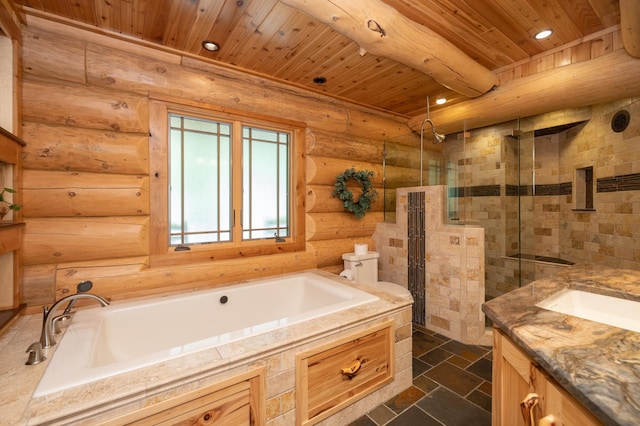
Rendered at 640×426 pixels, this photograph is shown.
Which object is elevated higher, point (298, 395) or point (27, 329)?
point (27, 329)

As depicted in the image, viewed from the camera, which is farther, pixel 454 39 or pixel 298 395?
pixel 454 39

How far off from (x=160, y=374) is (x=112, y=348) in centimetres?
86

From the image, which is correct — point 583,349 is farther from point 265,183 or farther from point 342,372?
point 265,183

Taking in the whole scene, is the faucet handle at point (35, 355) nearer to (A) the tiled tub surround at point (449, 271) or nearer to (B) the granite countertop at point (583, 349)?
(B) the granite countertop at point (583, 349)

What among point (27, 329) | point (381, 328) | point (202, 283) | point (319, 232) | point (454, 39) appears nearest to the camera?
point (27, 329)

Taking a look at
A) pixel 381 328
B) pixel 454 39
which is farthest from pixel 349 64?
pixel 381 328

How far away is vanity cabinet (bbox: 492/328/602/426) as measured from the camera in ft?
2.37

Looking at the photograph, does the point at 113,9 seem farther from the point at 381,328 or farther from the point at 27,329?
the point at 381,328

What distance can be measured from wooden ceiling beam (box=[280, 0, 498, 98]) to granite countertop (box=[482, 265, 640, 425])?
1633 millimetres

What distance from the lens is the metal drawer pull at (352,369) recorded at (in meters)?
1.65

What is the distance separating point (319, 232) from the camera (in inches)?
120

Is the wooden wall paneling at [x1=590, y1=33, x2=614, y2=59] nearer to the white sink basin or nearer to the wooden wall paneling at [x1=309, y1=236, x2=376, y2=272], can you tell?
the white sink basin

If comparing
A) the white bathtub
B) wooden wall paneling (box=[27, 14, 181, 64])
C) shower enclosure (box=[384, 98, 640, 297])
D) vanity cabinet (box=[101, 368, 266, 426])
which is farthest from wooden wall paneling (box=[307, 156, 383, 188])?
vanity cabinet (box=[101, 368, 266, 426])

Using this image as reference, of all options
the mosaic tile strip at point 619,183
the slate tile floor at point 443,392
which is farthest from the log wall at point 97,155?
the mosaic tile strip at point 619,183
